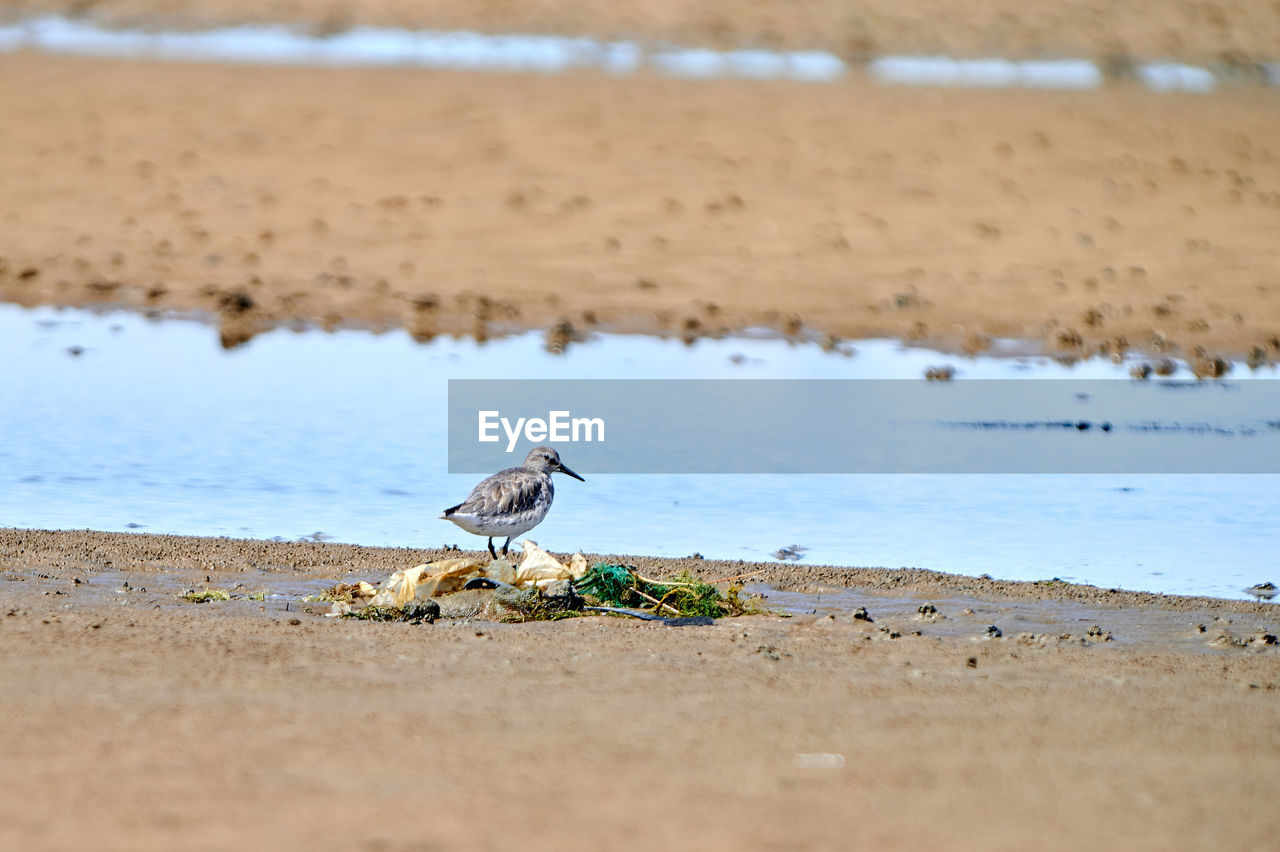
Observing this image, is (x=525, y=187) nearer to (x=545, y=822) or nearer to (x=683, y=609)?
(x=683, y=609)

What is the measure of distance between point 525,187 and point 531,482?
45.2 feet

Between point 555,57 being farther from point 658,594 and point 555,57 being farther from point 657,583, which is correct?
point 657,583

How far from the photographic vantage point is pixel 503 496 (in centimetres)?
876

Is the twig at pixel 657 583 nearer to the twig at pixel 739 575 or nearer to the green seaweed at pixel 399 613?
the twig at pixel 739 575

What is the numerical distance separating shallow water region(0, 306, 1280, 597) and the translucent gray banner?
0.36 metres

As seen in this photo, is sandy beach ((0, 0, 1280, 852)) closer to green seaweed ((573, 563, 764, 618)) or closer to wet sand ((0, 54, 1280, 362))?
wet sand ((0, 54, 1280, 362))

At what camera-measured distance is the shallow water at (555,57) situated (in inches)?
1130

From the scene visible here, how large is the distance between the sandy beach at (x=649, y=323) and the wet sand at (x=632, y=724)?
2 centimetres

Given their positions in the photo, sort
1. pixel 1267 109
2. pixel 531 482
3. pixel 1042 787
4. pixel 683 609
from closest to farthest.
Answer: pixel 1042 787 → pixel 683 609 → pixel 531 482 → pixel 1267 109

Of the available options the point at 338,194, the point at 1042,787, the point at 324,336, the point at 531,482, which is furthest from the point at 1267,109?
the point at 1042,787

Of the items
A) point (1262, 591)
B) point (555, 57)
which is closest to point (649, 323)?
point (1262, 591)

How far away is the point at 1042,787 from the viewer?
18.8ft

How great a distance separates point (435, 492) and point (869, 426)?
402 cm

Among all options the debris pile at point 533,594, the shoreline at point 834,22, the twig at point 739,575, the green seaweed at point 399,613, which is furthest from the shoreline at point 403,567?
the shoreline at point 834,22
